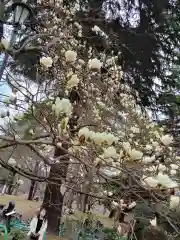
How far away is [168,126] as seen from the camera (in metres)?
7.72

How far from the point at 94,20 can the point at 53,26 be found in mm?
1981

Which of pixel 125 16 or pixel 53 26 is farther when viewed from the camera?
pixel 125 16

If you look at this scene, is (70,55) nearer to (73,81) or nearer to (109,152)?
(73,81)

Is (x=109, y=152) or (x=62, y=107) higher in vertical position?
(x=62, y=107)

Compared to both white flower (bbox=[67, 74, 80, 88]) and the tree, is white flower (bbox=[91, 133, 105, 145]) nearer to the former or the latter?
the tree

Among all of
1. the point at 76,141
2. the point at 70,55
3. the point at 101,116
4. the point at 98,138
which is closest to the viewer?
the point at 98,138

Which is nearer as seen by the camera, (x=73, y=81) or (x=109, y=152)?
(x=109, y=152)

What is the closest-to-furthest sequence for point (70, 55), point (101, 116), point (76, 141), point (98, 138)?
point (98, 138) < point (76, 141) < point (70, 55) < point (101, 116)

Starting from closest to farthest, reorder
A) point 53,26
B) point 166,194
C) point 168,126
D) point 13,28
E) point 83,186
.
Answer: point 166,194 → point 83,186 → point 13,28 → point 53,26 → point 168,126

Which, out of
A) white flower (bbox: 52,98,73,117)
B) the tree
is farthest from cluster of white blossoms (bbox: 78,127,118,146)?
white flower (bbox: 52,98,73,117)

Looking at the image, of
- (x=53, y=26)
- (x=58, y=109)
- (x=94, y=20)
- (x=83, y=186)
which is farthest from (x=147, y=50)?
(x=58, y=109)

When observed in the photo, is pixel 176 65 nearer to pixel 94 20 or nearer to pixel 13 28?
pixel 94 20

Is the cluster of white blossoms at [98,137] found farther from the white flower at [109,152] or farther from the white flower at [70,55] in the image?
the white flower at [70,55]

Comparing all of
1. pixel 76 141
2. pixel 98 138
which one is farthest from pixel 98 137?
pixel 76 141
